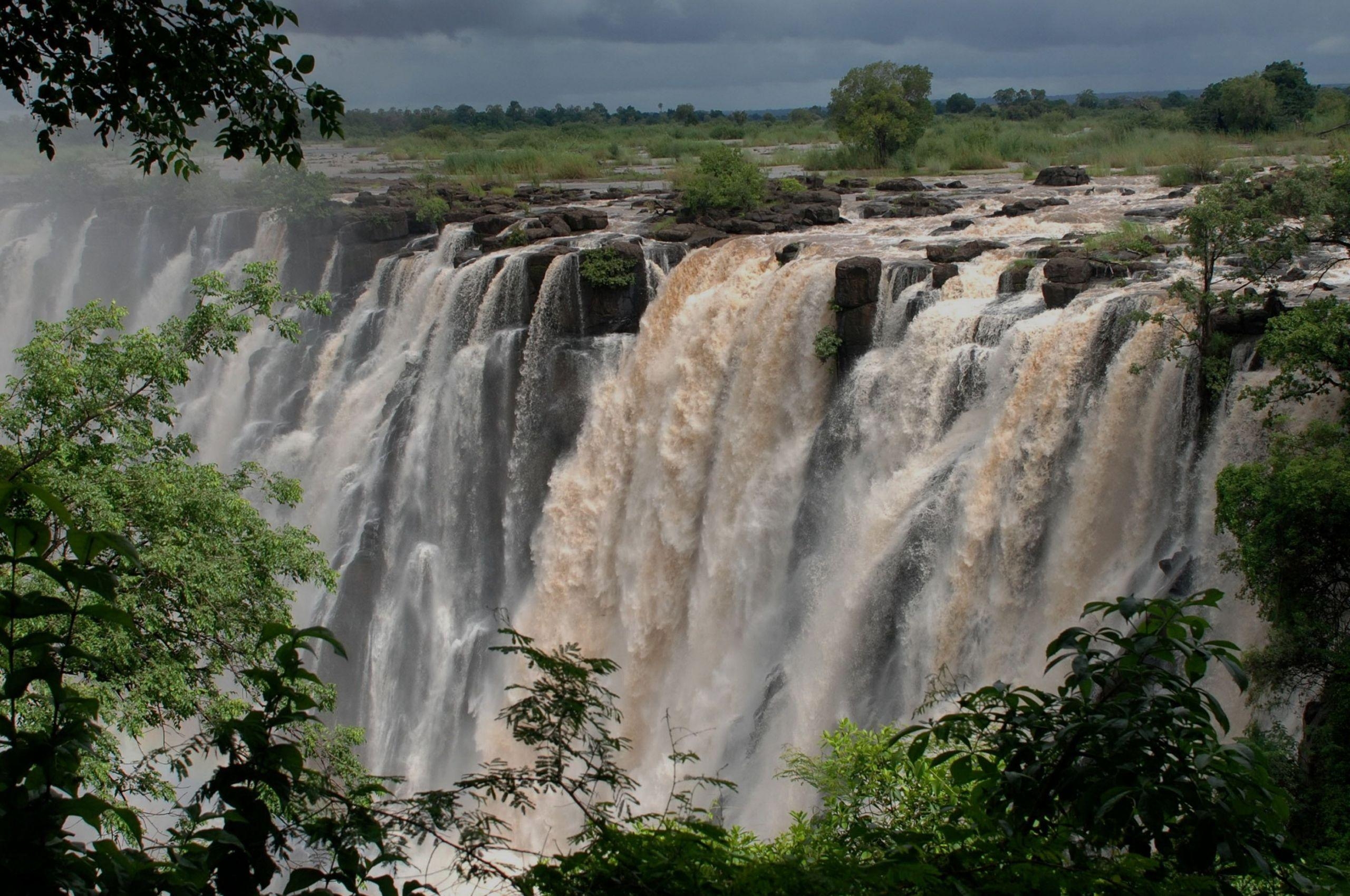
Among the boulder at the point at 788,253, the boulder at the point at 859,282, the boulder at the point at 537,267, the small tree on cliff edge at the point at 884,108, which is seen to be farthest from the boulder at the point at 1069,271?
the small tree on cliff edge at the point at 884,108

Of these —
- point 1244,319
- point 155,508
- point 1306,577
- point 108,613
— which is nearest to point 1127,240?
point 1244,319

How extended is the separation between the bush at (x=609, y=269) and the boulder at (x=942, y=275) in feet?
19.8

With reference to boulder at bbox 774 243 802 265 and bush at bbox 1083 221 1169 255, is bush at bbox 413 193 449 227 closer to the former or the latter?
boulder at bbox 774 243 802 265

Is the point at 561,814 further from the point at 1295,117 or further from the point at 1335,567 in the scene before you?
the point at 1295,117

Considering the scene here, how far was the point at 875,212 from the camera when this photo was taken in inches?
1014

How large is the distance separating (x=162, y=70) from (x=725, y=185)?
20432 mm

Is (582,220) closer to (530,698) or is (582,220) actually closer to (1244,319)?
(1244,319)

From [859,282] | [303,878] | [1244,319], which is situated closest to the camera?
[303,878]

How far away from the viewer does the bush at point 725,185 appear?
2548 cm

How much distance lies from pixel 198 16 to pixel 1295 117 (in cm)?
3793

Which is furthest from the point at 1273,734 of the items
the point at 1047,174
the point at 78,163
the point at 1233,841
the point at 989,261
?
the point at 78,163

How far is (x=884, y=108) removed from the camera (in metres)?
36.8

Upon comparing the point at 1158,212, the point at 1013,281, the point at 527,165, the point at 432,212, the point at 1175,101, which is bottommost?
the point at 1013,281

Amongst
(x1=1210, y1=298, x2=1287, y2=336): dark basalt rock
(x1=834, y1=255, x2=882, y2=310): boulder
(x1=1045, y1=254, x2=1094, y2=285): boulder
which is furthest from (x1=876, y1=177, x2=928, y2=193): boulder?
(x1=1210, y1=298, x2=1287, y2=336): dark basalt rock
